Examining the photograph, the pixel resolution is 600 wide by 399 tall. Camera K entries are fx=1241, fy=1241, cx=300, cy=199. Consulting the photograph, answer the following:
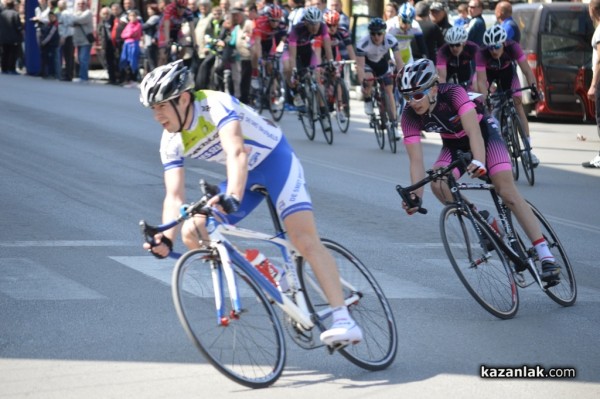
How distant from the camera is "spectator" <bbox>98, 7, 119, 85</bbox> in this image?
31.1 meters

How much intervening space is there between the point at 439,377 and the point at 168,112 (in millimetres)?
2016

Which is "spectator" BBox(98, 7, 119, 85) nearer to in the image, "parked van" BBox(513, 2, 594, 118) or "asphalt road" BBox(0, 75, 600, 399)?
"parked van" BBox(513, 2, 594, 118)

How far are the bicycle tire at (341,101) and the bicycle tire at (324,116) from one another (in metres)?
0.51

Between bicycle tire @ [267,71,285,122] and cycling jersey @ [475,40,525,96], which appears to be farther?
bicycle tire @ [267,71,285,122]

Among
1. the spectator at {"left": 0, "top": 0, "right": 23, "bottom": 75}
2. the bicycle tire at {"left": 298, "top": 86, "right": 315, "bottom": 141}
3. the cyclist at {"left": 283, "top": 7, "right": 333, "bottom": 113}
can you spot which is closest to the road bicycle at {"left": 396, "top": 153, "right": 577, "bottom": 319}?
the cyclist at {"left": 283, "top": 7, "right": 333, "bottom": 113}

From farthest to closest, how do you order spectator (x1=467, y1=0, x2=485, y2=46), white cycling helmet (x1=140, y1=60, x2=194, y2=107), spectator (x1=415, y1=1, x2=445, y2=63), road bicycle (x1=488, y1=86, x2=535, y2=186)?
spectator (x1=415, y1=1, x2=445, y2=63) → spectator (x1=467, y1=0, x2=485, y2=46) → road bicycle (x1=488, y1=86, x2=535, y2=186) → white cycling helmet (x1=140, y1=60, x2=194, y2=107)

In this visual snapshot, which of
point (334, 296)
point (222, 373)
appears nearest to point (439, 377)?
point (334, 296)

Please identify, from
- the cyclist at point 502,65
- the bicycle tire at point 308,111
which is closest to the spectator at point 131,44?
the bicycle tire at point 308,111

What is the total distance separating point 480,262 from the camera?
26.7ft

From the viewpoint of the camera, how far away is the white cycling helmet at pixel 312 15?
743 inches

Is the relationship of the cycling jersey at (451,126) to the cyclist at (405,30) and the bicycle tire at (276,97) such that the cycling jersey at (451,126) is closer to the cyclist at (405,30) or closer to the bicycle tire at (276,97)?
the cyclist at (405,30)

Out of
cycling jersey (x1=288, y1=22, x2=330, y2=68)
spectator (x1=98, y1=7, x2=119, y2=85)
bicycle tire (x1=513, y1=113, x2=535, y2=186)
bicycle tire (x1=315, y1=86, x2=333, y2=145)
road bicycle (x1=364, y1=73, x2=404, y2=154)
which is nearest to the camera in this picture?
bicycle tire (x1=513, y1=113, x2=535, y2=186)

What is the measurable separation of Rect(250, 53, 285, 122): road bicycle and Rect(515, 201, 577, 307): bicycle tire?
13.5 meters

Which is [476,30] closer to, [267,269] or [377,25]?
[377,25]
